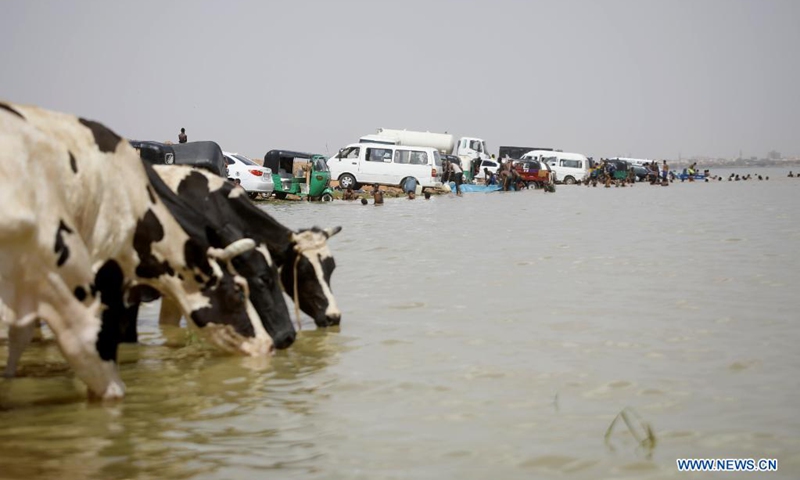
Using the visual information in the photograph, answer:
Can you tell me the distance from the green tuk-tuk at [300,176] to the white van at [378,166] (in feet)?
19.6

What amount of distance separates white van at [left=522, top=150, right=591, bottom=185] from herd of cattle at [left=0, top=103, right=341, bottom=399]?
61672 millimetres

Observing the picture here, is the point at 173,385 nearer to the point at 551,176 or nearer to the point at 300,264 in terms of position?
the point at 300,264

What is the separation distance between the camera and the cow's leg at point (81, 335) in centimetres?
667

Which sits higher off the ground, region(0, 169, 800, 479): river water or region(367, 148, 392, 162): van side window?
region(367, 148, 392, 162): van side window

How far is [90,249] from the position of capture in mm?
7266

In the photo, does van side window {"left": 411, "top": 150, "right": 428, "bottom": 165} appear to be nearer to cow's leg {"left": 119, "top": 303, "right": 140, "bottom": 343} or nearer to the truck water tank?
the truck water tank

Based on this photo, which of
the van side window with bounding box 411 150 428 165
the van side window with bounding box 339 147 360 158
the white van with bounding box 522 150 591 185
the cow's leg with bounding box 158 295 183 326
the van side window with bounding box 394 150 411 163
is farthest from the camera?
the white van with bounding box 522 150 591 185

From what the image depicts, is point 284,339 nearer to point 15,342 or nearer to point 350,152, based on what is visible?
point 15,342

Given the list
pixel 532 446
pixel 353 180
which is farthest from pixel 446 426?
pixel 353 180

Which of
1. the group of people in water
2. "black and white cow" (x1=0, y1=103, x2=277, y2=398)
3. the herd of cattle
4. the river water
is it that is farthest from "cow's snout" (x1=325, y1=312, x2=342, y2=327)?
the group of people in water

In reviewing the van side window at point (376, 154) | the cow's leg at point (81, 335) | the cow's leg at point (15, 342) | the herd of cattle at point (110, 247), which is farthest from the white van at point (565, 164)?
the cow's leg at point (81, 335)

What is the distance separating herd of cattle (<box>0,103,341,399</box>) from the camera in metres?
6.45

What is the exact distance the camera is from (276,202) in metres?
35.3

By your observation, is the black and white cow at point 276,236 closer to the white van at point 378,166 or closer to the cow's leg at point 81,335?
the cow's leg at point 81,335
